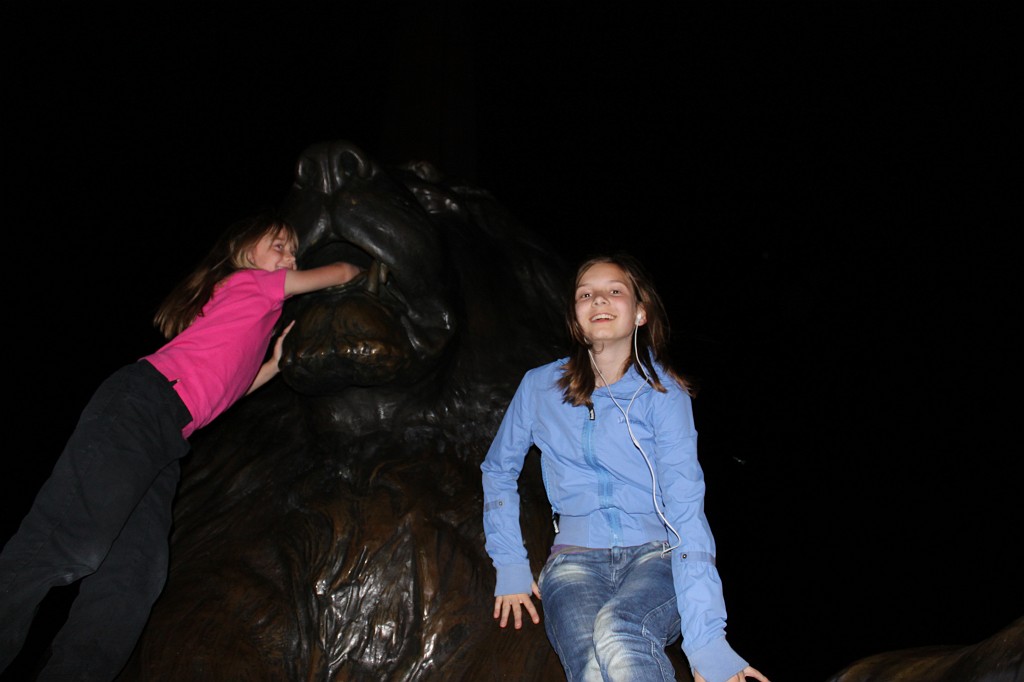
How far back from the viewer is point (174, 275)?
9.97ft

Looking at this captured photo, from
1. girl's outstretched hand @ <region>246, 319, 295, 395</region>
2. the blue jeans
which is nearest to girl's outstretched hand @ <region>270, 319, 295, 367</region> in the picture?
girl's outstretched hand @ <region>246, 319, 295, 395</region>

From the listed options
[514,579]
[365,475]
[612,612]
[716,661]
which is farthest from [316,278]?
[716,661]

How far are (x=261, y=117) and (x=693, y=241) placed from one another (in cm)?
204

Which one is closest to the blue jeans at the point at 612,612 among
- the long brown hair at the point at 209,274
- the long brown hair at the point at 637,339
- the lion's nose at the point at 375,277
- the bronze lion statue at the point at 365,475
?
the bronze lion statue at the point at 365,475

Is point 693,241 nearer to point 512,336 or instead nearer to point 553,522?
point 512,336

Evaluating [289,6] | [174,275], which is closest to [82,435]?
[174,275]

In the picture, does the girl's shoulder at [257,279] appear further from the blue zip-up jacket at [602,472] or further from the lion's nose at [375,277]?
the blue zip-up jacket at [602,472]

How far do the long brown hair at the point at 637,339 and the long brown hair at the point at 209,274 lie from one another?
0.64 meters

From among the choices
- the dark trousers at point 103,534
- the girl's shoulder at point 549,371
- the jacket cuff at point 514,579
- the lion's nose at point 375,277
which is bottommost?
the jacket cuff at point 514,579

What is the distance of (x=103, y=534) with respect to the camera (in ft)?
4.65

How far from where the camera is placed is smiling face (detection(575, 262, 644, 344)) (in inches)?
59.9

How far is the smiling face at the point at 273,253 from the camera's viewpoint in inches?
67.2

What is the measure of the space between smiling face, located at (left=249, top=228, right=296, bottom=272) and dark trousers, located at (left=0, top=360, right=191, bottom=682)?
0.99 ft

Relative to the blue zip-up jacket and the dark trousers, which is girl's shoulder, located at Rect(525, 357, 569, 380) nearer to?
the blue zip-up jacket
